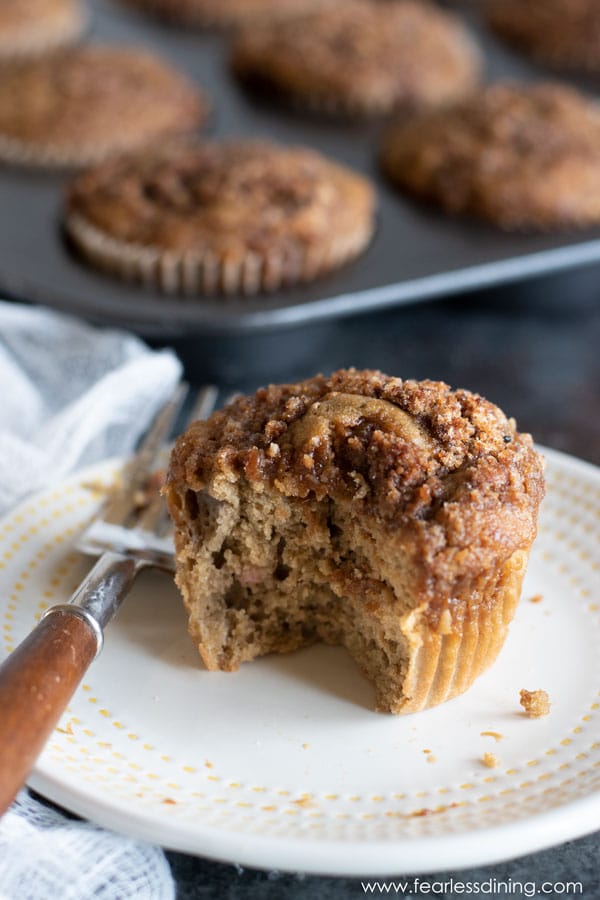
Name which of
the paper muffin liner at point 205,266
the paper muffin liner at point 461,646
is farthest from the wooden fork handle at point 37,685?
the paper muffin liner at point 205,266

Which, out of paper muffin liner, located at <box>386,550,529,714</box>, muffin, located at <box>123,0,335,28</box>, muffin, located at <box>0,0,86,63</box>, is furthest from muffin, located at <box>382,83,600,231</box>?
paper muffin liner, located at <box>386,550,529,714</box>

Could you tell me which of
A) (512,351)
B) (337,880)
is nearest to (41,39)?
(512,351)

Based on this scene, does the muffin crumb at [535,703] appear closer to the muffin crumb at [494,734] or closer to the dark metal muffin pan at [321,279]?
the muffin crumb at [494,734]

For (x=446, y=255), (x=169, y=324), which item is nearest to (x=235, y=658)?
(x=169, y=324)

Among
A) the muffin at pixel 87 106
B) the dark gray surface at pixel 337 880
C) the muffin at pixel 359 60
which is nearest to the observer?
the dark gray surface at pixel 337 880

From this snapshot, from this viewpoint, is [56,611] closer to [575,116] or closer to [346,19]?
[575,116]

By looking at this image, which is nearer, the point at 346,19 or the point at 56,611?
the point at 56,611

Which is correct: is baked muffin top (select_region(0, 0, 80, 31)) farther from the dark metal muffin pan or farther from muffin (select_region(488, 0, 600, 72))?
muffin (select_region(488, 0, 600, 72))
